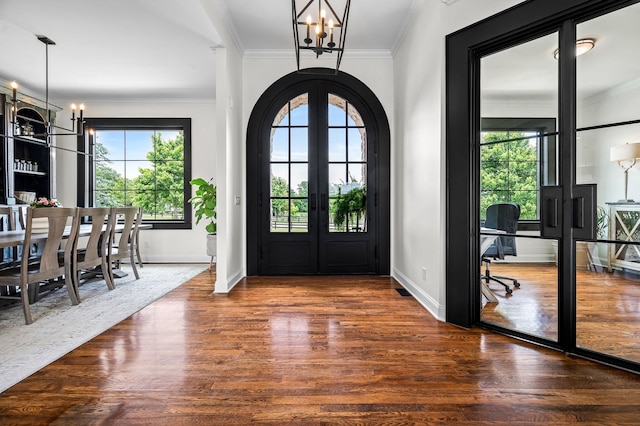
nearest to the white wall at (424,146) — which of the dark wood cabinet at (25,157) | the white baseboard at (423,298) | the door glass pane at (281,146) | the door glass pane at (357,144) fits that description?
the white baseboard at (423,298)

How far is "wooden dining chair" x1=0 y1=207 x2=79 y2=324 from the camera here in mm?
2916

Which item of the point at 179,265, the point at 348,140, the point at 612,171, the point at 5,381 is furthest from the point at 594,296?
the point at 179,265

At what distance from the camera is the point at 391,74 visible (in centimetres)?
489

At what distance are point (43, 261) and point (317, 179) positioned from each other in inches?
124

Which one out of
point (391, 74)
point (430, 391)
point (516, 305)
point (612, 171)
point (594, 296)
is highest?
point (391, 74)

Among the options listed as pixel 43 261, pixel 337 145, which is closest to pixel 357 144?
pixel 337 145

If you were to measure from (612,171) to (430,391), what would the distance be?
1.79 meters

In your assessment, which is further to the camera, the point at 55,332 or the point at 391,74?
the point at 391,74

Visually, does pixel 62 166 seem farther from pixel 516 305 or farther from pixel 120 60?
pixel 516 305

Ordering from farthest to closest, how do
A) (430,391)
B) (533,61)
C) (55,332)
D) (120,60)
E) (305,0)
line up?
1. (120,60)
2. (305,0)
3. (55,332)
4. (533,61)
5. (430,391)

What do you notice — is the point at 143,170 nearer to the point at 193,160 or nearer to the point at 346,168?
the point at 193,160

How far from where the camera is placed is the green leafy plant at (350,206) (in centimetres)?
489

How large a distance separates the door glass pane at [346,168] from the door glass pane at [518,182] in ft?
7.25

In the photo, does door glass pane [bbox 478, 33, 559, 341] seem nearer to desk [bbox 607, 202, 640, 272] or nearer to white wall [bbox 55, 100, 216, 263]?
desk [bbox 607, 202, 640, 272]
